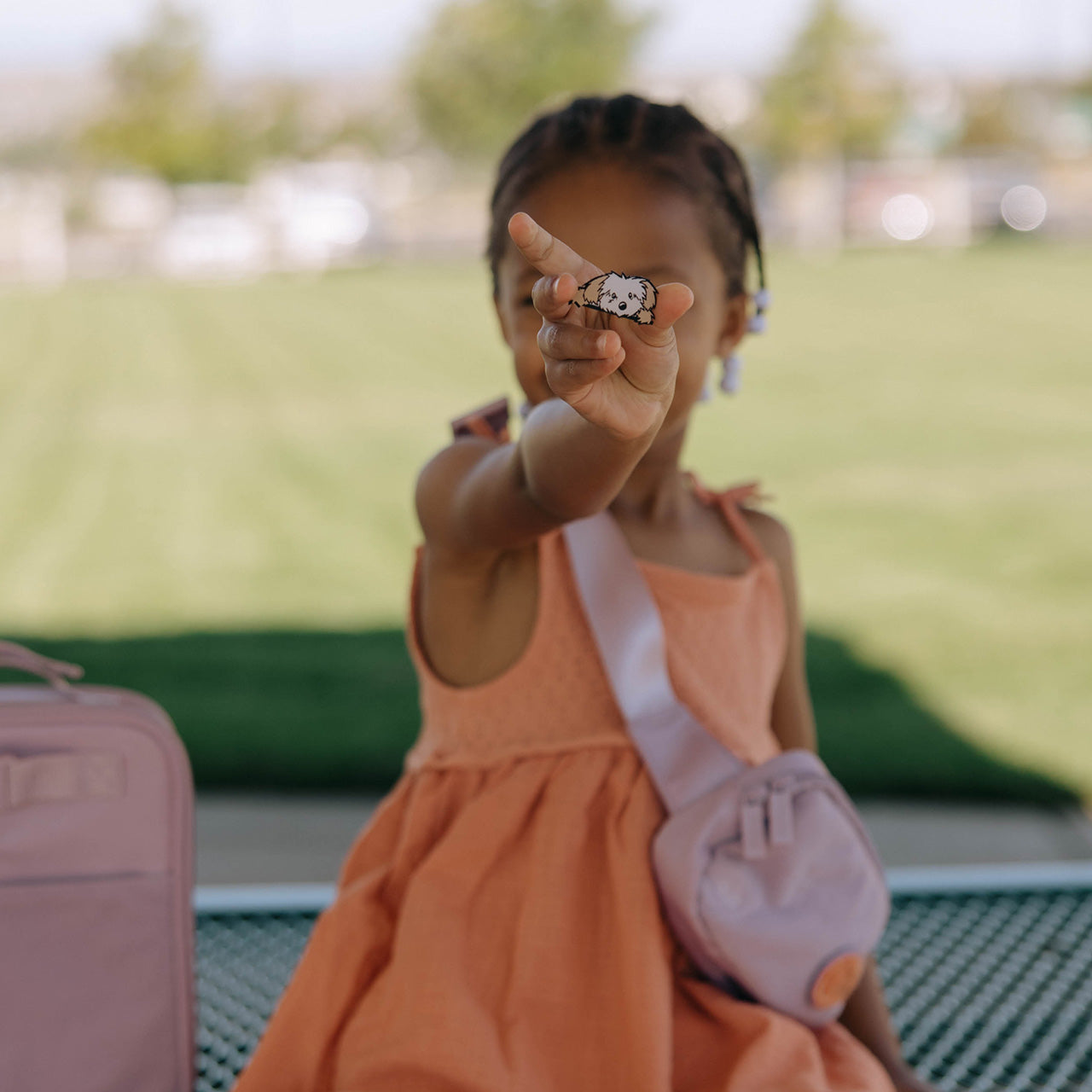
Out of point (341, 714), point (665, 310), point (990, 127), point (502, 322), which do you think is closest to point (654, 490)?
point (502, 322)

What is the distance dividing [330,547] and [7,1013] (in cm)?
485

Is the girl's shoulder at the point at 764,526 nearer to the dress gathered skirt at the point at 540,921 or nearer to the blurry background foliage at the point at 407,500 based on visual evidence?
the dress gathered skirt at the point at 540,921

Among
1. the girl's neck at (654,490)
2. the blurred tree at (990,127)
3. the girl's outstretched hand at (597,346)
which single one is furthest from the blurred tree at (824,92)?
the girl's outstretched hand at (597,346)

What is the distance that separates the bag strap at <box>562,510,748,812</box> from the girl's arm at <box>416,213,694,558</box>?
4.2 inches

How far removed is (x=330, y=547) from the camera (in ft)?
20.7

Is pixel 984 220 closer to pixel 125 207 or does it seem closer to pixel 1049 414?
pixel 125 207

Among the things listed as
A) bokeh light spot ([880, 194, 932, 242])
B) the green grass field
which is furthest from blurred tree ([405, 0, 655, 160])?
the green grass field

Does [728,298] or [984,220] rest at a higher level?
[728,298]

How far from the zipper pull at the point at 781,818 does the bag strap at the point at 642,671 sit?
75 mm

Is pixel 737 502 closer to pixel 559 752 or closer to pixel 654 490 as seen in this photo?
pixel 654 490

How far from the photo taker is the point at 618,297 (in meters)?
1.12

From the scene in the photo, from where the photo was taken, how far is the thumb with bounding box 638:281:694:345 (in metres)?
1.10

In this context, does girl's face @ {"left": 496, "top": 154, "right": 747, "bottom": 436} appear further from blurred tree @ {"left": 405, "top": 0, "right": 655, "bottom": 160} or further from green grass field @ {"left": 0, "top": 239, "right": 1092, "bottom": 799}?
blurred tree @ {"left": 405, "top": 0, "right": 655, "bottom": 160}

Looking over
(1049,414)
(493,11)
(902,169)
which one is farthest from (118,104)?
(1049,414)
